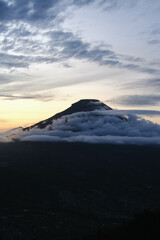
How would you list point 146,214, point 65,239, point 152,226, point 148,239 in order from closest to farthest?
point 148,239, point 152,226, point 146,214, point 65,239

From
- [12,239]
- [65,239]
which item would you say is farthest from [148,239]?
[12,239]

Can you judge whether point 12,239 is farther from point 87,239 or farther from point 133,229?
point 133,229

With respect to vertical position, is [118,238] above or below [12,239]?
above

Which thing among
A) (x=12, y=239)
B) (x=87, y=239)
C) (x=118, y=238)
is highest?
(x=118, y=238)

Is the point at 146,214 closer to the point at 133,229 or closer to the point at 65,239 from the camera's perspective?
the point at 133,229

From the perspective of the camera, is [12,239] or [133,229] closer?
[133,229]

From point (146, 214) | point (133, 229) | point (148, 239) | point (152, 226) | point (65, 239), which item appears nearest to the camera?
point (148, 239)

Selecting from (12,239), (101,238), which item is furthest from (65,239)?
(101,238)

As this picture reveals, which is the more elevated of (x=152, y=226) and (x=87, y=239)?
(x=152, y=226)

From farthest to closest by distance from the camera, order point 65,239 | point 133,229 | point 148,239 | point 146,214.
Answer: point 65,239
point 146,214
point 133,229
point 148,239
